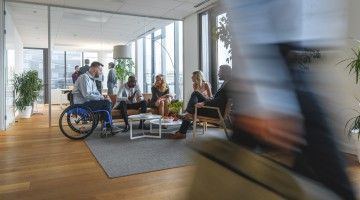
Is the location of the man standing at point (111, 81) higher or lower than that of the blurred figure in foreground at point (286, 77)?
higher

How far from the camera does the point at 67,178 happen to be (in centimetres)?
240

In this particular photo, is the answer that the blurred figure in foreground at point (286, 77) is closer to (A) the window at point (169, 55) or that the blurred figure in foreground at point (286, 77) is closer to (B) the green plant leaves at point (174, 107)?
(B) the green plant leaves at point (174, 107)

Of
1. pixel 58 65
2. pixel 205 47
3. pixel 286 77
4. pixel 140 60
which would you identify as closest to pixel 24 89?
pixel 58 65

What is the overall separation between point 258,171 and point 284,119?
0.11 metres

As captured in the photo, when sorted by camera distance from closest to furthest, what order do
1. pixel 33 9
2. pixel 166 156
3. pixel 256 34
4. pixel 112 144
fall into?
pixel 256 34
pixel 166 156
pixel 112 144
pixel 33 9

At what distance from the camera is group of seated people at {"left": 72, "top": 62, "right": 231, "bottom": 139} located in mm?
3759

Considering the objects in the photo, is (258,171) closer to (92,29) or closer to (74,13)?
(74,13)

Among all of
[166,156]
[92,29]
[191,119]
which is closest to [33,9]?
[92,29]

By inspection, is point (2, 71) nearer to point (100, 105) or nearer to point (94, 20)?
point (100, 105)

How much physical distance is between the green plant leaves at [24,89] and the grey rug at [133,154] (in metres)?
3.19

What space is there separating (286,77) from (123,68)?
5.90 meters

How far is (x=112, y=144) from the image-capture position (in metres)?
3.69

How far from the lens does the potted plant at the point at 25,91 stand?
6352 mm

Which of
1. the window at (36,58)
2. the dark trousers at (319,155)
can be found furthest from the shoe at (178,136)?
the window at (36,58)
